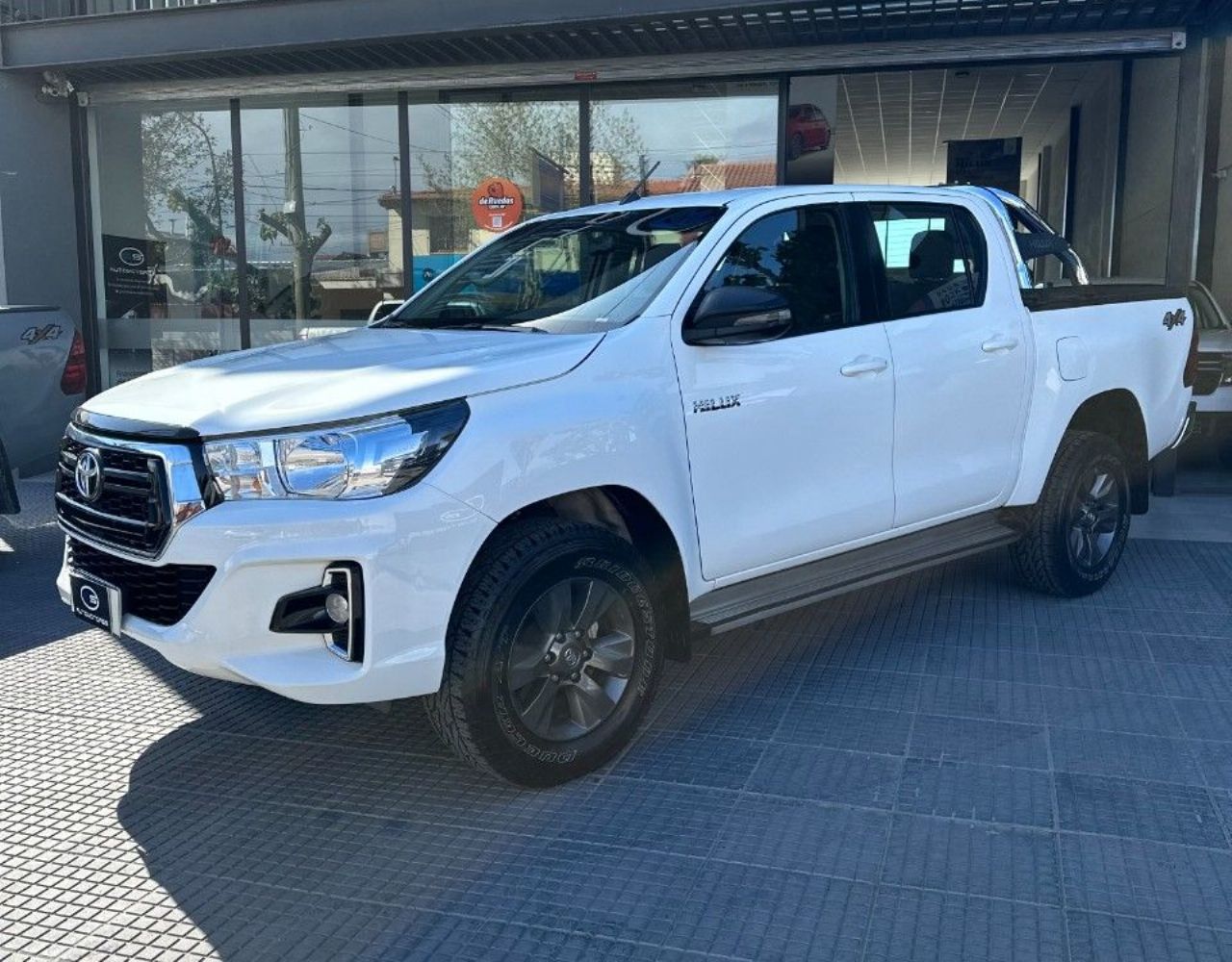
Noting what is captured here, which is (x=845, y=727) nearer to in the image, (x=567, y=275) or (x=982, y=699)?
(x=982, y=699)

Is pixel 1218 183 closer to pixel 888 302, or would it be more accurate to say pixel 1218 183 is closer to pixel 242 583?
pixel 888 302

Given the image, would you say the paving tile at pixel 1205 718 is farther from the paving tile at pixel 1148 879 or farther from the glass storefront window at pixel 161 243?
the glass storefront window at pixel 161 243

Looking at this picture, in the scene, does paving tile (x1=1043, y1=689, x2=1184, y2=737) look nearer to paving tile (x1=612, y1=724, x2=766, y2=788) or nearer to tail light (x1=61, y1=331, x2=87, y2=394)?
paving tile (x1=612, y1=724, x2=766, y2=788)

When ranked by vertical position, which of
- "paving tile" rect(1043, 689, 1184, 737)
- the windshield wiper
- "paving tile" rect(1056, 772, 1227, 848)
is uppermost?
the windshield wiper

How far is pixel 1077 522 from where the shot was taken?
5793 millimetres

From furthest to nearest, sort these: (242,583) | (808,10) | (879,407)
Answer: (808,10) → (879,407) → (242,583)

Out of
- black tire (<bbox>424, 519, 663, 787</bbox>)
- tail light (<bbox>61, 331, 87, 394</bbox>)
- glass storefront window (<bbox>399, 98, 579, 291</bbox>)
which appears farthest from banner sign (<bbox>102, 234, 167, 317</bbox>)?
black tire (<bbox>424, 519, 663, 787</bbox>)

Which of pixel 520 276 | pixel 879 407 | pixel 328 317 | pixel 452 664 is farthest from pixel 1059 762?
pixel 328 317

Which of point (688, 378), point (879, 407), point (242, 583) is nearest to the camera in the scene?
point (242, 583)

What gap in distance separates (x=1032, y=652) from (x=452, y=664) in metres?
2.82

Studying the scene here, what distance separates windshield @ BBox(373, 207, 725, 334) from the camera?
4219mm

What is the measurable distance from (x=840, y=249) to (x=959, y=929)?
2.71 m

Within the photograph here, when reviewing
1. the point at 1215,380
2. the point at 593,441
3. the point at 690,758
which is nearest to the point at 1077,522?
the point at 690,758

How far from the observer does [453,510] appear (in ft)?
11.0
